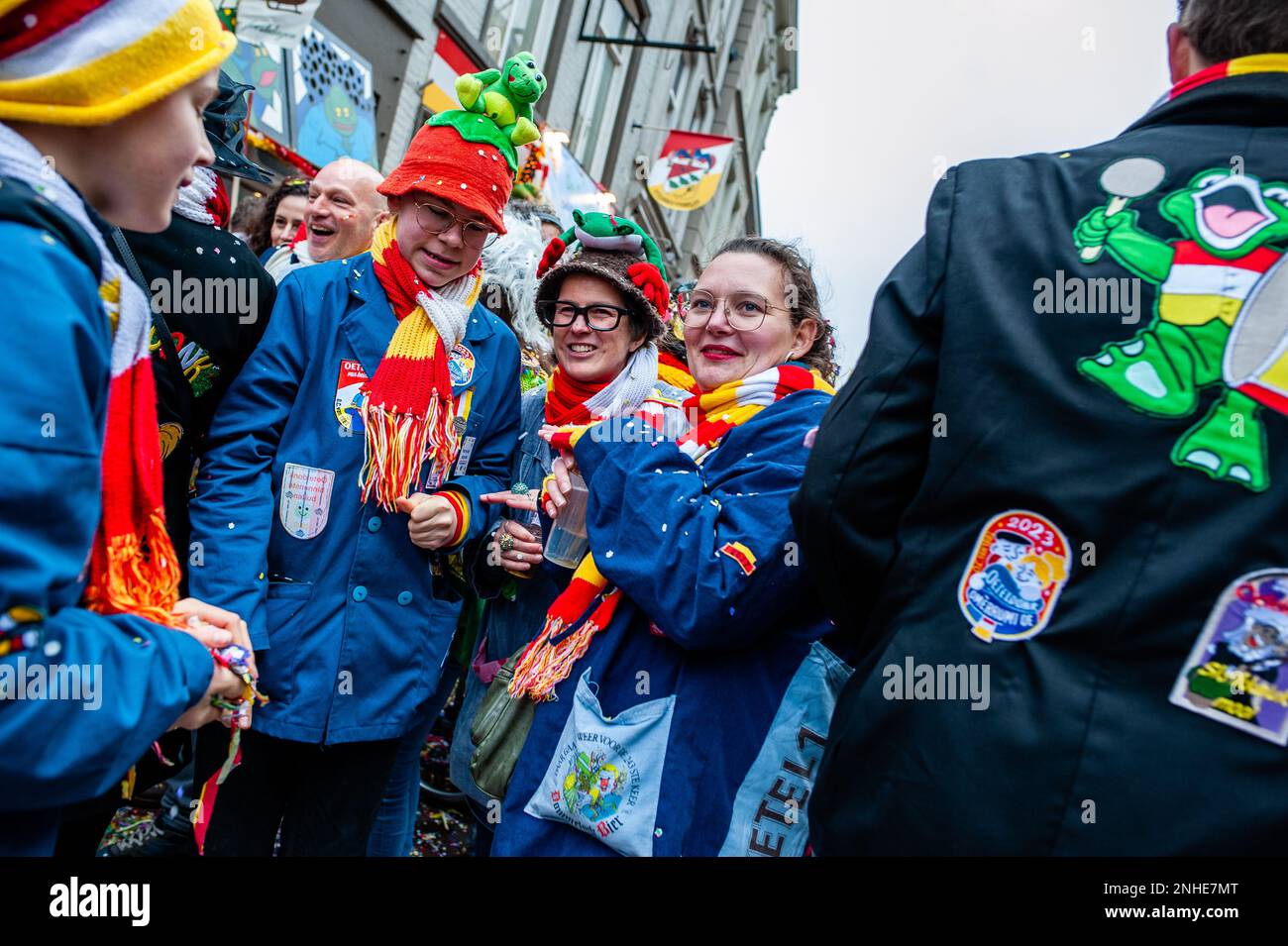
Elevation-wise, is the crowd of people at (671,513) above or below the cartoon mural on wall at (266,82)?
below

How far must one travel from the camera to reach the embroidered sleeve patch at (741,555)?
167 cm

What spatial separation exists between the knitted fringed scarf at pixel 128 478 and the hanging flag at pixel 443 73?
8.12 metres

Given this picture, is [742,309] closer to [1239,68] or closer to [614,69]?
[1239,68]

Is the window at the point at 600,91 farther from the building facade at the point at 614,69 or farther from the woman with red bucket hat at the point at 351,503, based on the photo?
the woman with red bucket hat at the point at 351,503

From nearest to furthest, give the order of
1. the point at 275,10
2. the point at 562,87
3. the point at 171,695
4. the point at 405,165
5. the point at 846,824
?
the point at 171,695 → the point at 846,824 → the point at 405,165 → the point at 275,10 → the point at 562,87

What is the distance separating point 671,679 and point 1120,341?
1.08 meters

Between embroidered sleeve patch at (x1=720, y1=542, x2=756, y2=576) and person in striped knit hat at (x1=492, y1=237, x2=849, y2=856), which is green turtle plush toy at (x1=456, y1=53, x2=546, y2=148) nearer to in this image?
person in striped knit hat at (x1=492, y1=237, x2=849, y2=856)

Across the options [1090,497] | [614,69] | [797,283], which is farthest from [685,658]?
[614,69]

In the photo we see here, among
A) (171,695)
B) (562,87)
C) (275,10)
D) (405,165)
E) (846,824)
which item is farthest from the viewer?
(562,87)

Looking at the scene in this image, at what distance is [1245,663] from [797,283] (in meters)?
1.48

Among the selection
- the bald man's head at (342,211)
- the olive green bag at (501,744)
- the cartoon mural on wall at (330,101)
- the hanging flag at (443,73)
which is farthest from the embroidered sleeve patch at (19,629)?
the hanging flag at (443,73)

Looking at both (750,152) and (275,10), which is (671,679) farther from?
(750,152)

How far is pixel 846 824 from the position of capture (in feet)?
4.14
